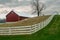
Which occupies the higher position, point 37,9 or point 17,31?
point 17,31

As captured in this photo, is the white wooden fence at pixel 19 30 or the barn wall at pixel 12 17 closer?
the white wooden fence at pixel 19 30

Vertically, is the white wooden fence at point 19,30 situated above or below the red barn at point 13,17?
above

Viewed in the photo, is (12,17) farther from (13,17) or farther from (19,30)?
(19,30)

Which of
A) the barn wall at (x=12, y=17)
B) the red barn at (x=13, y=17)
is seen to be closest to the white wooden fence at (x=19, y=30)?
the red barn at (x=13, y=17)

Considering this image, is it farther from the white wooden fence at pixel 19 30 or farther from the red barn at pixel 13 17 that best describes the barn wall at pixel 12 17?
the white wooden fence at pixel 19 30

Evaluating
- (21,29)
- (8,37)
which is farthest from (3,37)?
(21,29)

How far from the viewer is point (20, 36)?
26.8 m

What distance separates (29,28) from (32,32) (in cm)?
96

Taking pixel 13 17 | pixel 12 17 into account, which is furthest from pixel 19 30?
pixel 12 17

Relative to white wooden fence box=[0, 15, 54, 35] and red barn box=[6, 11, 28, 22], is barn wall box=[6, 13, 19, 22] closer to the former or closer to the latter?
red barn box=[6, 11, 28, 22]

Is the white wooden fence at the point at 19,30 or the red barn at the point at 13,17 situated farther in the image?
the red barn at the point at 13,17

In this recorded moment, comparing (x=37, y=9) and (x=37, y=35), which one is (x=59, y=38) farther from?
(x=37, y=9)

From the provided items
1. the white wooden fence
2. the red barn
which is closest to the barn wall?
the red barn

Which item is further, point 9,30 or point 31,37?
point 9,30
